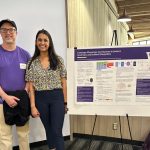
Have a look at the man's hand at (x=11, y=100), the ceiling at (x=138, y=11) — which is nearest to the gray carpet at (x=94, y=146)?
the man's hand at (x=11, y=100)

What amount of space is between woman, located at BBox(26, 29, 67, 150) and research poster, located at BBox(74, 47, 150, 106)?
278mm

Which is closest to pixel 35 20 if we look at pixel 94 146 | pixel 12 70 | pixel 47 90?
pixel 12 70

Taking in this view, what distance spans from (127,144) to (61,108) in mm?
1418

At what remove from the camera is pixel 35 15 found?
3.20 metres

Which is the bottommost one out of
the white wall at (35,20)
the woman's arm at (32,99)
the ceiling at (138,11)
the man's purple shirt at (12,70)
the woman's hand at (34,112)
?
the woman's hand at (34,112)

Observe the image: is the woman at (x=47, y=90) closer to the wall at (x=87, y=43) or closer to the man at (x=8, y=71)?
the man at (x=8, y=71)

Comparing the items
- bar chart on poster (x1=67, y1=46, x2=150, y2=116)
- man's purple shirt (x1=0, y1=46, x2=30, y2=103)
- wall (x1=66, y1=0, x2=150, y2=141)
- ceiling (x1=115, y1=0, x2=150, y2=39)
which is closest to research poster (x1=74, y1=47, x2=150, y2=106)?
bar chart on poster (x1=67, y1=46, x2=150, y2=116)

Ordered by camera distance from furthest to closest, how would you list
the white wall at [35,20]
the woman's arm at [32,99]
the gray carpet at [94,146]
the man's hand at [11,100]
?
the gray carpet at [94,146]
the white wall at [35,20]
the woman's arm at [32,99]
the man's hand at [11,100]

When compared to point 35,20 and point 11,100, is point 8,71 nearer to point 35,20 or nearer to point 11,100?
point 11,100

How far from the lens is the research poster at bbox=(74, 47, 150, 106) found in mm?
2473

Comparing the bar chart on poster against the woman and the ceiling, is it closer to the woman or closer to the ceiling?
the woman

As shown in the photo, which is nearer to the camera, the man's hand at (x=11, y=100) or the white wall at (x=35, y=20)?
the man's hand at (x=11, y=100)

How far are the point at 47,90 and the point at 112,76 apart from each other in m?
0.76

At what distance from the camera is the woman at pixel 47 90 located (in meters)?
2.43
